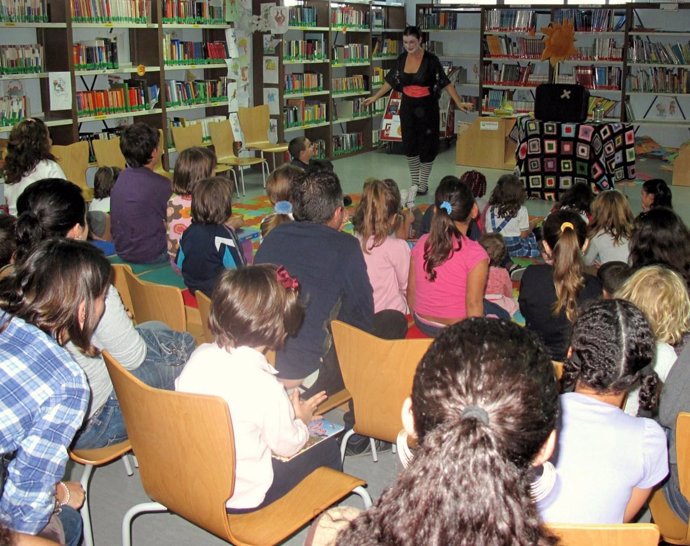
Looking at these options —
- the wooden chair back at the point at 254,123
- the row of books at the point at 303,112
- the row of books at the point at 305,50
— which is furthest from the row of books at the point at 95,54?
the row of books at the point at 303,112

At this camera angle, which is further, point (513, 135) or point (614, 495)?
point (513, 135)

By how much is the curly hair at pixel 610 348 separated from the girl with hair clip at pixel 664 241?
131cm

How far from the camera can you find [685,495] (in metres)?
1.94

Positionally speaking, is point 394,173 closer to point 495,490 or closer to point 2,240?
point 2,240

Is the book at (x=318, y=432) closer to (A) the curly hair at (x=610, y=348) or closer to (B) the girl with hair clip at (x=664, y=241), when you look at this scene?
(A) the curly hair at (x=610, y=348)

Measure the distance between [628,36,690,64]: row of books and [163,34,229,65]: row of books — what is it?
503 centimetres

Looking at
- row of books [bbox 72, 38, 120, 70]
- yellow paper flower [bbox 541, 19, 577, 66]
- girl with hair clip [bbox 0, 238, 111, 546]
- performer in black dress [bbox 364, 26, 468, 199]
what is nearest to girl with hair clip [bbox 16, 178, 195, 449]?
girl with hair clip [bbox 0, 238, 111, 546]

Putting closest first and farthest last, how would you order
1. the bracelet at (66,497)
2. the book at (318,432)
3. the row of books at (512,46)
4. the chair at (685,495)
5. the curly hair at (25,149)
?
the chair at (685,495), the bracelet at (66,497), the book at (318,432), the curly hair at (25,149), the row of books at (512,46)

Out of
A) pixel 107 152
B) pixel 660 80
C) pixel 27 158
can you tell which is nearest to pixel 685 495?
pixel 27 158

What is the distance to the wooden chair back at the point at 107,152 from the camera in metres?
6.60

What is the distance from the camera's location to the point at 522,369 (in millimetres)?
1029

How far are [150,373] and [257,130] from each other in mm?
Answer: 6369

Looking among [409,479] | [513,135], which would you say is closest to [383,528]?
[409,479]

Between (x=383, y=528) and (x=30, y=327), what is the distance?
1165mm
